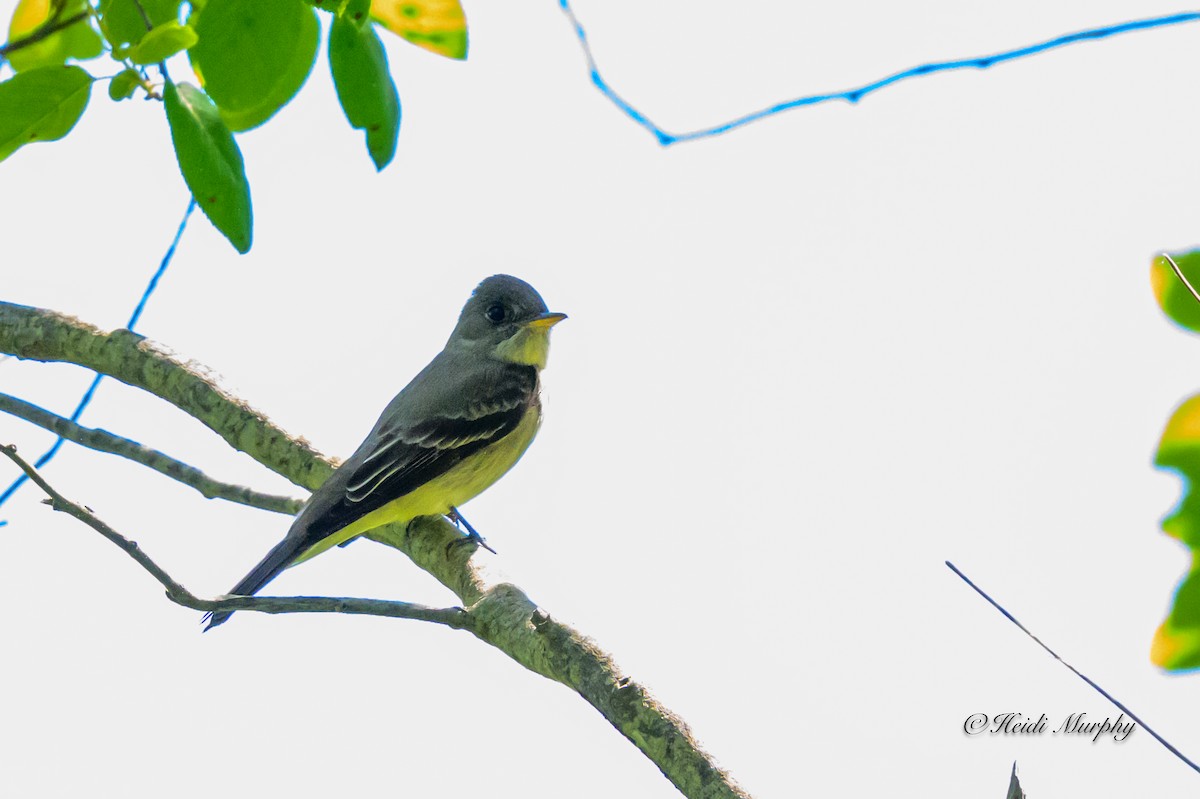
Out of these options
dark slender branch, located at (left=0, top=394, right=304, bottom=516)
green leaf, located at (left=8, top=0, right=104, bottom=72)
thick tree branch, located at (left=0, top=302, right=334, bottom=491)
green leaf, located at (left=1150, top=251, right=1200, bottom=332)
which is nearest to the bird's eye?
thick tree branch, located at (left=0, top=302, right=334, bottom=491)

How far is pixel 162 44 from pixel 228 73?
21 centimetres

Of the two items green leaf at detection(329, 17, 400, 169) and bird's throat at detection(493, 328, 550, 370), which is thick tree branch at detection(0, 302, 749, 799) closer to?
bird's throat at detection(493, 328, 550, 370)

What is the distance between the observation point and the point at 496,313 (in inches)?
308

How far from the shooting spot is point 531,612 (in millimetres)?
4273

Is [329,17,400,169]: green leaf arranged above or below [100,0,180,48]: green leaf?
below

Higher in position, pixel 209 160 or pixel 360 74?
pixel 360 74

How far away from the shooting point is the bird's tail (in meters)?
5.80

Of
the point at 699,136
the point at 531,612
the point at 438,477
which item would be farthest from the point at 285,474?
the point at 699,136

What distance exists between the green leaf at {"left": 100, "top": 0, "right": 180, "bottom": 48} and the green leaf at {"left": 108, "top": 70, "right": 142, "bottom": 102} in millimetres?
158

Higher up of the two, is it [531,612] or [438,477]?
[438,477]

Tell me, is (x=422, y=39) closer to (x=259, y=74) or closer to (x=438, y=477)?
(x=259, y=74)

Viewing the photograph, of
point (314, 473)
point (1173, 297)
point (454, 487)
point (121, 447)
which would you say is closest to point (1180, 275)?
point (1173, 297)

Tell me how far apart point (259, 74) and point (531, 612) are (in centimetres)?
213

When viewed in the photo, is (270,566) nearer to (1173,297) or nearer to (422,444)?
(422,444)
